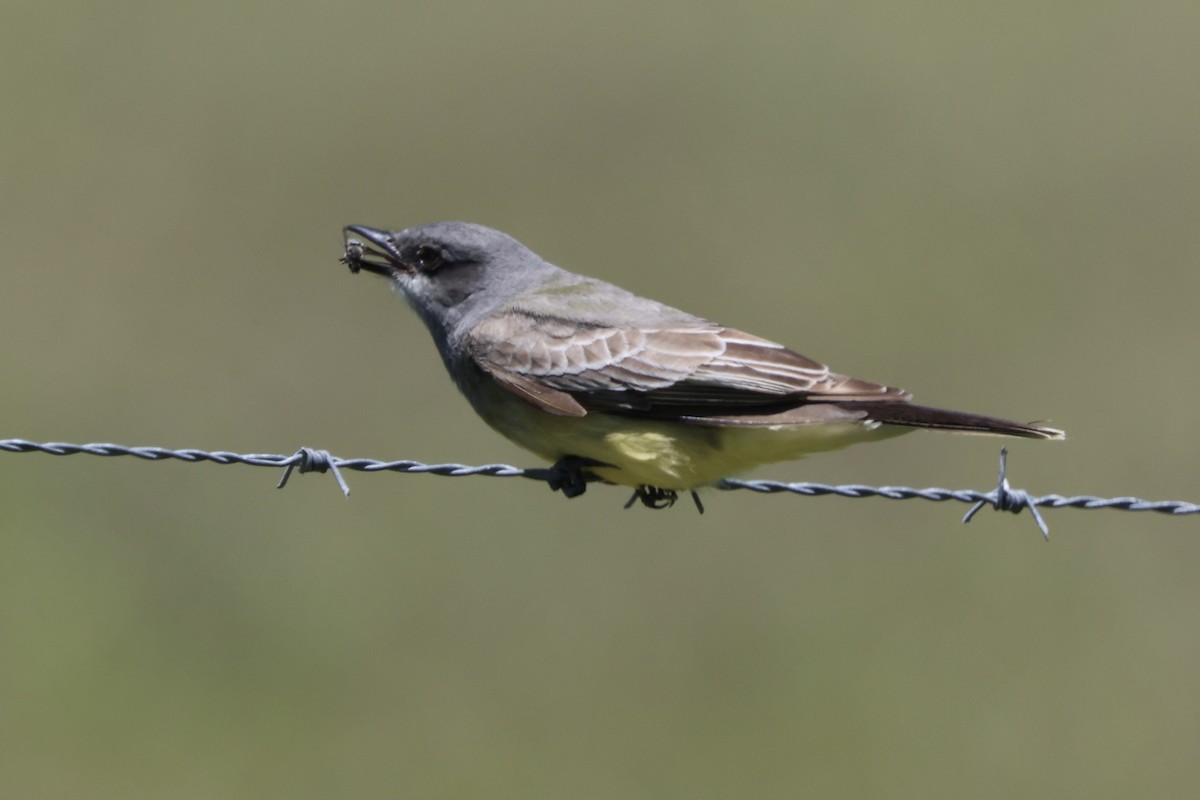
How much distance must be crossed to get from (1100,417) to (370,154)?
627cm

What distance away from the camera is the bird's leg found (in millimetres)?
6719

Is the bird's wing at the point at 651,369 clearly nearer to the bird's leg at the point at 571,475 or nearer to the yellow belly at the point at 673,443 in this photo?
the yellow belly at the point at 673,443

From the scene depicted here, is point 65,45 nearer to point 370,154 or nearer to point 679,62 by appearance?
point 370,154

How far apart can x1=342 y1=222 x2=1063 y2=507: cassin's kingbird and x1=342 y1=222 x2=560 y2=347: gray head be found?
0.15 ft

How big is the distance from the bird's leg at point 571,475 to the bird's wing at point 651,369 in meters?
0.22

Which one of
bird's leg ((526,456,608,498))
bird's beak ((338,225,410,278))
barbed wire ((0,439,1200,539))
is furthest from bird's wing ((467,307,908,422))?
bird's beak ((338,225,410,278))

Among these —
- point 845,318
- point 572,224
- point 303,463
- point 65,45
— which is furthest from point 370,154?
point 303,463

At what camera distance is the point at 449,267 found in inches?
302

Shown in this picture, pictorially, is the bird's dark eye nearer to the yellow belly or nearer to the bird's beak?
the bird's beak

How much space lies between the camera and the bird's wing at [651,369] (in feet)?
21.1

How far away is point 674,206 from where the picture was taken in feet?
45.3

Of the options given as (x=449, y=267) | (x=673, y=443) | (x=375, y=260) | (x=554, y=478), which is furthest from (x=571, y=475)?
(x=375, y=260)

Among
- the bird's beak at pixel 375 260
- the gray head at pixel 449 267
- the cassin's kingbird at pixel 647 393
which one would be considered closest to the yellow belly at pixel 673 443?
the cassin's kingbird at pixel 647 393

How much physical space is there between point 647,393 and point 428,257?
1.58 meters
